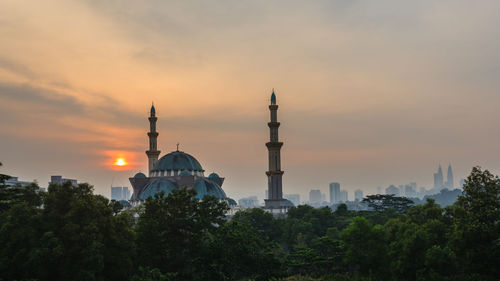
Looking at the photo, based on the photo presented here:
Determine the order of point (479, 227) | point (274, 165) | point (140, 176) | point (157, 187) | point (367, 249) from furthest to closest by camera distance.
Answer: point (140, 176)
point (274, 165)
point (157, 187)
point (367, 249)
point (479, 227)

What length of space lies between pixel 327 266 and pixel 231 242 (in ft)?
45.2

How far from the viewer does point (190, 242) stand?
1352 inches

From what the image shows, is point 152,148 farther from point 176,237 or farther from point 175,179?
point 176,237

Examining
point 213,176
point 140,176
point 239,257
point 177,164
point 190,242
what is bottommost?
point 239,257

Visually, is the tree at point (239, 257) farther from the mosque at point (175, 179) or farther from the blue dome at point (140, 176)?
the blue dome at point (140, 176)

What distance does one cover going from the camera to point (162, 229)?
112 feet

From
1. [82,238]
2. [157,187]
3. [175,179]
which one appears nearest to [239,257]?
[82,238]

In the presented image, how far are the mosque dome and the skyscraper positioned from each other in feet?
43.4

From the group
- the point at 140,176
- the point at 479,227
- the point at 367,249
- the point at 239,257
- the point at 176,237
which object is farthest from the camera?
the point at 140,176

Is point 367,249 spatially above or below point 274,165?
below

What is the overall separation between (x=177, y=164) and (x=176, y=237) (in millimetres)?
54748

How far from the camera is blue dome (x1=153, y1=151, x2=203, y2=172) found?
3477 inches

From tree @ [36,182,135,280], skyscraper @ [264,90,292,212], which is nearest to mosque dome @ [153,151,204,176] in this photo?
skyscraper @ [264,90,292,212]

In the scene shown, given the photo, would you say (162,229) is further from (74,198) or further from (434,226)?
(434,226)
